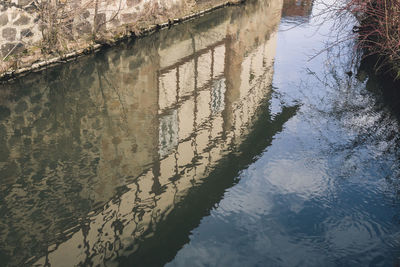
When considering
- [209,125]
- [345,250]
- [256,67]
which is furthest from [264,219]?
[256,67]

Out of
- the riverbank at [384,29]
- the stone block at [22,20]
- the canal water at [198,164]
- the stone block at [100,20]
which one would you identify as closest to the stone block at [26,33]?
the stone block at [22,20]

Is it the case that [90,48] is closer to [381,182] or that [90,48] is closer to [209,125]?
[209,125]

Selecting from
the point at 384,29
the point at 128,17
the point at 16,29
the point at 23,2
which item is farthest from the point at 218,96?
the point at 128,17

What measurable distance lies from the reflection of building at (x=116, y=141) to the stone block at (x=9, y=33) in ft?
4.01

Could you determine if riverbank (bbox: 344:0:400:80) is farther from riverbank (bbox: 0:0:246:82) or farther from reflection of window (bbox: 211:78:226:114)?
riverbank (bbox: 0:0:246:82)

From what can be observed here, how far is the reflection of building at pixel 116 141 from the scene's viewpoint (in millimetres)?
5297

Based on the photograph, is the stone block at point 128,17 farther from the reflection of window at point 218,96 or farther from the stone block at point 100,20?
the reflection of window at point 218,96

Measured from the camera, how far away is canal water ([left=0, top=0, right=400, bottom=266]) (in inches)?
198

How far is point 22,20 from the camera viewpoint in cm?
1045

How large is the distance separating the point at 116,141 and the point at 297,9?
16153 mm

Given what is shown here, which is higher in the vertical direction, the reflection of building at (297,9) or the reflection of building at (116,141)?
the reflection of building at (297,9)

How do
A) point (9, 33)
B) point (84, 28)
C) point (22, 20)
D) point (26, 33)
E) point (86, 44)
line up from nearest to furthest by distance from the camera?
1. point (9, 33)
2. point (22, 20)
3. point (26, 33)
4. point (86, 44)
5. point (84, 28)

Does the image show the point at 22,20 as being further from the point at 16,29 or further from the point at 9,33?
the point at 9,33

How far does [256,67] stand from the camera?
39.1 ft
